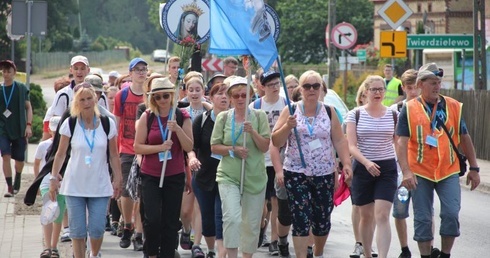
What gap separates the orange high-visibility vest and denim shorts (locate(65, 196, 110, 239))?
2641 millimetres

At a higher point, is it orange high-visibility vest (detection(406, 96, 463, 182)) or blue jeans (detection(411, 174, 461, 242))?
orange high-visibility vest (detection(406, 96, 463, 182))

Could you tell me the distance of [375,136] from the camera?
10.6 m

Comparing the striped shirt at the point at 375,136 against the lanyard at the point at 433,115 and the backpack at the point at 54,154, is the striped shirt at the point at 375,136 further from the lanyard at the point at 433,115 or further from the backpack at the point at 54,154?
the backpack at the point at 54,154

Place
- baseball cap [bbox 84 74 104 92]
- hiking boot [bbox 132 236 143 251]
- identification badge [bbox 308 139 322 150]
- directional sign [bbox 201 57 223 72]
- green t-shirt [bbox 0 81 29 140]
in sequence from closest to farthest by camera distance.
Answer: identification badge [bbox 308 139 322 150] < baseball cap [bbox 84 74 104 92] < hiking boot [bbox 132 236 143 251] < green t-shirt [bbox 0 81 29 140] < directional sign [bbox 201 57 223 72]

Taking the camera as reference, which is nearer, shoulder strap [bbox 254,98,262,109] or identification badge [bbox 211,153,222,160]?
identification badge [bbox 211,153,222,160]

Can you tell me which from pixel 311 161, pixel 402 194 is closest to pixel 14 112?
pixel 402 194

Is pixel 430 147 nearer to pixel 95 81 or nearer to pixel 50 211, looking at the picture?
pixel 95 81

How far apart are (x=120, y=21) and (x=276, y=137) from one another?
155300mm

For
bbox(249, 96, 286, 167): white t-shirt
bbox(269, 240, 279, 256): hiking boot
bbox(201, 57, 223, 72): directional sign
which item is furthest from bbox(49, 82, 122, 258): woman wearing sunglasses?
bbox(201, 57, 223, 72): directional sign

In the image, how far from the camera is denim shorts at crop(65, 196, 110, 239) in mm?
9641

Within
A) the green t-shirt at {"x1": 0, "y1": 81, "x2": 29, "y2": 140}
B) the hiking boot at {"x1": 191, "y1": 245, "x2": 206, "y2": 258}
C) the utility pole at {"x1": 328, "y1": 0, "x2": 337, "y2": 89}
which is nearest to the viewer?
the hiking boot at {"x1": 191, "y1": 245, "x2": 206, "y2": 258}

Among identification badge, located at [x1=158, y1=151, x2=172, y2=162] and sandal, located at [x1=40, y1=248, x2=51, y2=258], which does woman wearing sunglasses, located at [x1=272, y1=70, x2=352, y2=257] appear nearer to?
identification badge, located at [x1=158, y1=151, x2=172, y2=162]

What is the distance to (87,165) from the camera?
959 cm

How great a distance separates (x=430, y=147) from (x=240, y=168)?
1620 millimetres
